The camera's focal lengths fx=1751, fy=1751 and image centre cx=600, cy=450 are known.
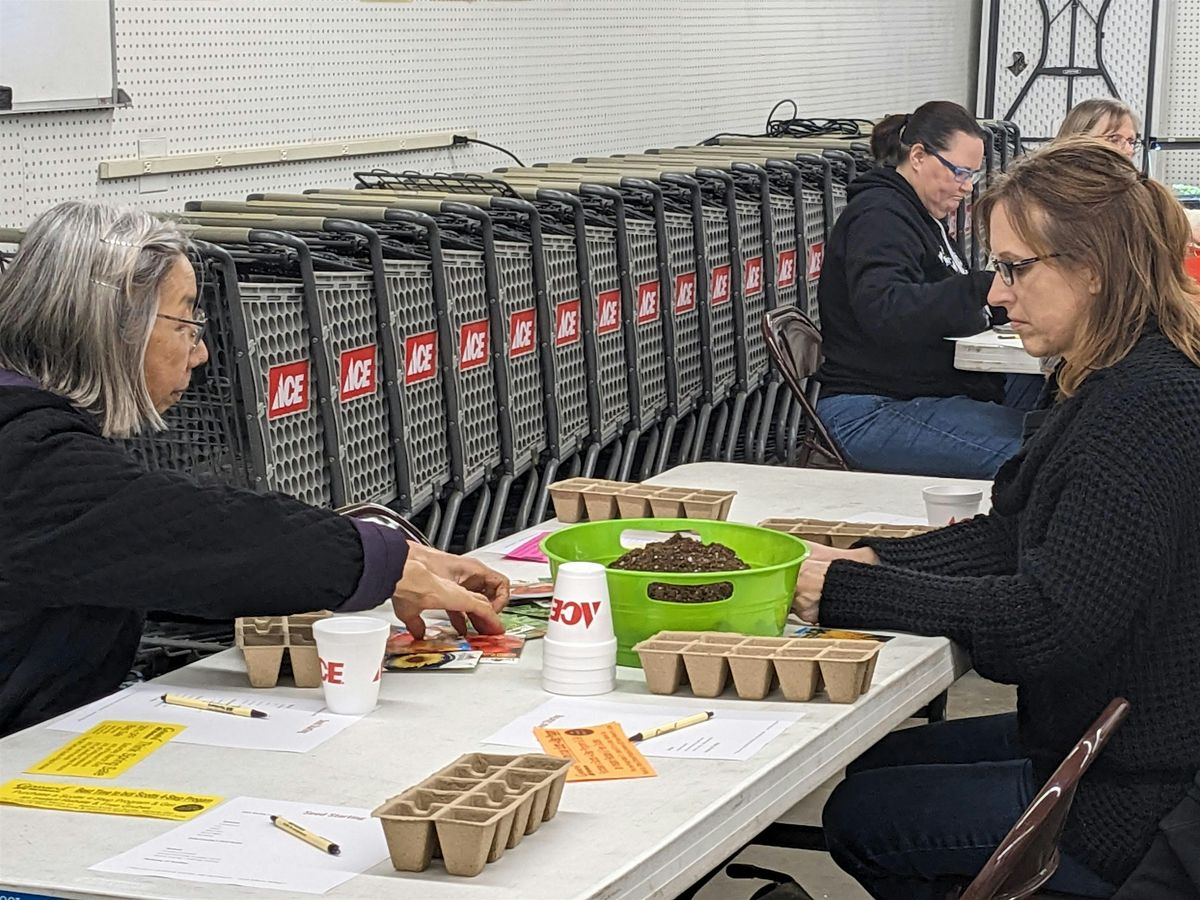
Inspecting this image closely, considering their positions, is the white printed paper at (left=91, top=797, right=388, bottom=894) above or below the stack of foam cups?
below

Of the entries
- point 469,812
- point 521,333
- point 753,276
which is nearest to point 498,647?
point 469,812

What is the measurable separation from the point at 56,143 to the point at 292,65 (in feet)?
3.75

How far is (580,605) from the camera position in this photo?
91.5 inches

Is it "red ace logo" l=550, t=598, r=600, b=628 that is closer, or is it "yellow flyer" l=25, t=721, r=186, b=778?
"yellow flyer" l=25, t=721, r=186, b=778

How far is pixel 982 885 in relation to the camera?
2039mm

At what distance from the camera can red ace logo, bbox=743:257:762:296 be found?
6.43m

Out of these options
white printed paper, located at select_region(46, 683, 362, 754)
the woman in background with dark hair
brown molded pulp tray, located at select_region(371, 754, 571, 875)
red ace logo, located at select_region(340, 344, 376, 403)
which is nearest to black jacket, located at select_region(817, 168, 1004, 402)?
the woman in background with dark hair

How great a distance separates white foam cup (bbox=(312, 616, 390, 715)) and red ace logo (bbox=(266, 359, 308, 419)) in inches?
61.3

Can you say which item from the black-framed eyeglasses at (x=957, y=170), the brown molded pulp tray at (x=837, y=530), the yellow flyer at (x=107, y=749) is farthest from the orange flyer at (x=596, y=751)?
the black-framed eyeglasses at (x=957, y=170)

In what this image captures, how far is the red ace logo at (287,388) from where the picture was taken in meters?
3.77

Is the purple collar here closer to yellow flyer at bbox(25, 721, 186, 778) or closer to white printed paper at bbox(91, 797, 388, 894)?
yellow flyer at bbox(25, 721, 186, 778)

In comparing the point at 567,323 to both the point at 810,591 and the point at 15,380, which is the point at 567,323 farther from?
the point at 15,380

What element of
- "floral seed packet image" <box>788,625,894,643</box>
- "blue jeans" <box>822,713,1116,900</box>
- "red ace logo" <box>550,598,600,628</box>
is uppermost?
"red ace logo" <box>550,598,600,628</box>

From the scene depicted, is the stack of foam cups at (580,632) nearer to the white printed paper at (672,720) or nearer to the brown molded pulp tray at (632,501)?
the white printed paper at (672,720)
